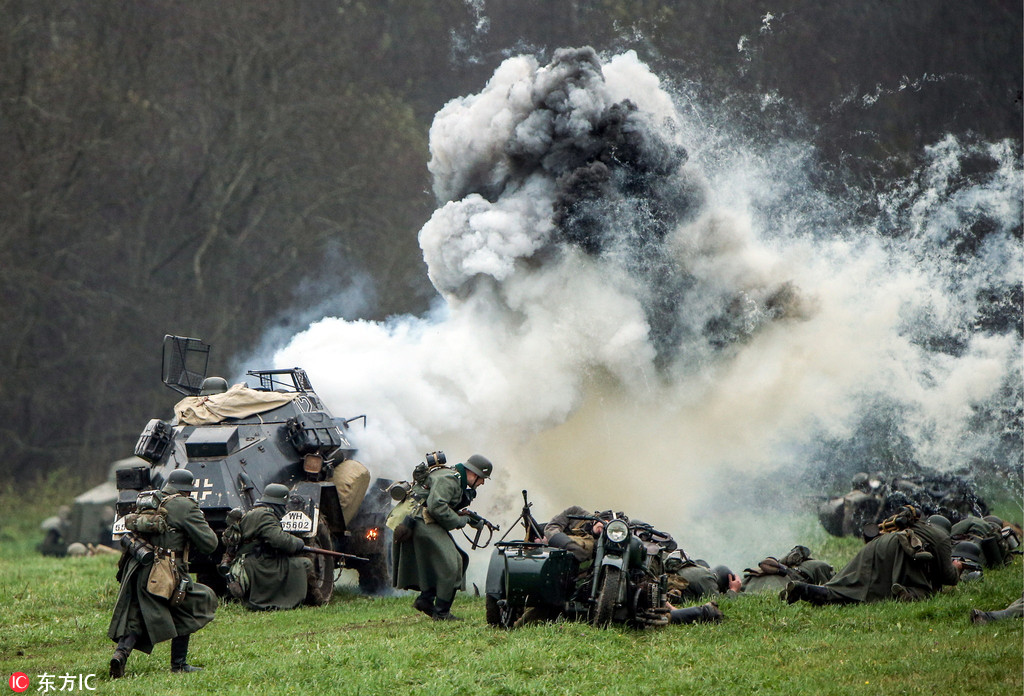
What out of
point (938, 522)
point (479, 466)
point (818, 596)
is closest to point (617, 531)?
point (479, 466)

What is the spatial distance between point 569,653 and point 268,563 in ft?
18.1

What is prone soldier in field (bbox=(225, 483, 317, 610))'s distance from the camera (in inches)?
575

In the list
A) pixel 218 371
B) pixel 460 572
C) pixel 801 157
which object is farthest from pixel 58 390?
pixel 460 572

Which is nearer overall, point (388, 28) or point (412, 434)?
point (412, 434)

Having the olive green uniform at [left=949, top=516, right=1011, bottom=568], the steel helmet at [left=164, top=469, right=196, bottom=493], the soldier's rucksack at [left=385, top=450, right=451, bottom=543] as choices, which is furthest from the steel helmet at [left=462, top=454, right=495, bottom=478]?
the olive green uniform at [left=949, top=516, right=1011, bottom=568]

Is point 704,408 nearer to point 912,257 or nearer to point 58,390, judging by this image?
point 912,257

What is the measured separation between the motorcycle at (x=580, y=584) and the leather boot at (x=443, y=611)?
880 millimetres

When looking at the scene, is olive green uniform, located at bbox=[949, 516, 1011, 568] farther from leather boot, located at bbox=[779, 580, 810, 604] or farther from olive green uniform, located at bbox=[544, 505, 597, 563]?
olive green uniform, located at bbox=[544, 505, 597, 563]

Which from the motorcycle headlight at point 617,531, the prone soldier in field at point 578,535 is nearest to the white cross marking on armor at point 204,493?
the prone soldier in field at point 578,535

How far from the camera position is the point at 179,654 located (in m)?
10.9

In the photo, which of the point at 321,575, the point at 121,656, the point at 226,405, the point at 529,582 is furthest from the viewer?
the point at 226,405

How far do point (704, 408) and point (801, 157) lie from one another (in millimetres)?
4277

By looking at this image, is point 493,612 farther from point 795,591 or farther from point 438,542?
point 795,591

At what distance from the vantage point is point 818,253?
20281 millimetres
